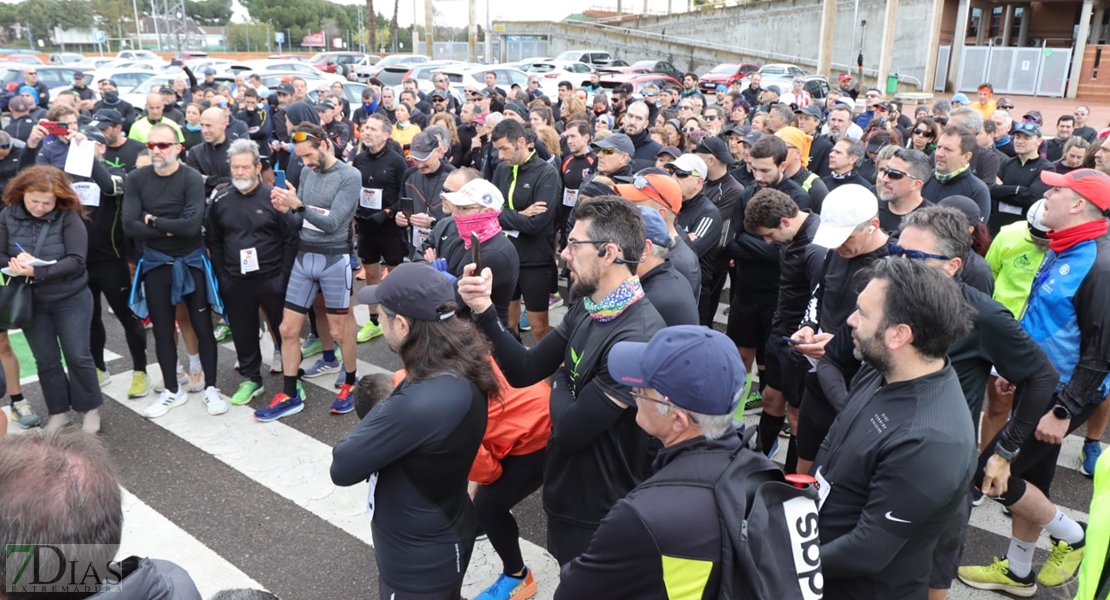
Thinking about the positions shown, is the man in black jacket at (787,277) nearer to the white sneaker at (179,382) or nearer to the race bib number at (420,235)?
the race bib number at (420,235)

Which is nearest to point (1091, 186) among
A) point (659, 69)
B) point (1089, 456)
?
point (1089, 456)

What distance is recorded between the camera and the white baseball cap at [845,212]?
3.68m

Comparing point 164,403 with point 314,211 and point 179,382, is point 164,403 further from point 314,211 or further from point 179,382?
point 314,211

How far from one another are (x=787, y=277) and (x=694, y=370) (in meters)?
2.82

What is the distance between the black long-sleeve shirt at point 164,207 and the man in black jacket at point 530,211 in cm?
241

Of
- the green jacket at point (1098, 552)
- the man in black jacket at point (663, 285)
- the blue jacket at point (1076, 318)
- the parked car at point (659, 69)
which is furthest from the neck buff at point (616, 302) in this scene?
the parked car at point (659, 69)

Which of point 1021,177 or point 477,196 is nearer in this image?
point 477,196

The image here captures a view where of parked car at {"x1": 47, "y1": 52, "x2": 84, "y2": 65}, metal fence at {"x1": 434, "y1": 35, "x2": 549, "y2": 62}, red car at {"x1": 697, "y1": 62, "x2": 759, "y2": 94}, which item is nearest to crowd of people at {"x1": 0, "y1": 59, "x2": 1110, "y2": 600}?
red car at {"x1": 697, "y1": 62, "x2": 759, "y2": 94}

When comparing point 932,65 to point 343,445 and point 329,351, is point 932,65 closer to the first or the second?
point 329,351

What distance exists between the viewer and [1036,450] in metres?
3.79

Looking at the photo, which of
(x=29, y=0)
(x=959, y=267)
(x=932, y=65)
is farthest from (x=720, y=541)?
(x=29, y=0)

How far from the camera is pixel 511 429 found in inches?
135

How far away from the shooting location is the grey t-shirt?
18.9 feet

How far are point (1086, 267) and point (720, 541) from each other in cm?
319
